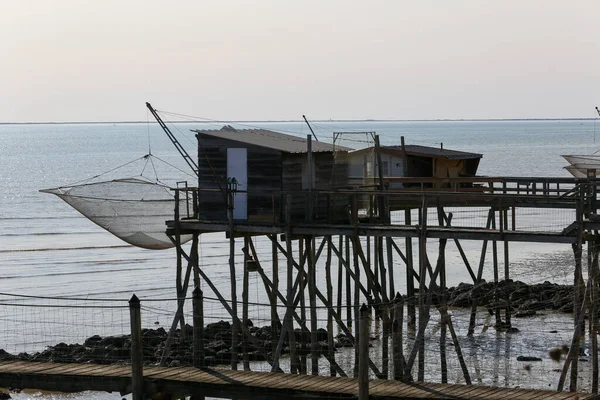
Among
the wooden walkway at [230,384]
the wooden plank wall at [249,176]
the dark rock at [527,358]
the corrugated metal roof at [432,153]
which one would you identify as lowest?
the dark rock at [527,358]

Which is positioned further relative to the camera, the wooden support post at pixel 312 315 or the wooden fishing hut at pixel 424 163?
the wooden fishing hut at pixel 424 163

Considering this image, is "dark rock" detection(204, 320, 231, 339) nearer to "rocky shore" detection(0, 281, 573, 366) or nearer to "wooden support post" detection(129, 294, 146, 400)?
"rocky shore" detection(0, 281, 573, 366)

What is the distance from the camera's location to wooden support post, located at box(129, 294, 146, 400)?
1695cm

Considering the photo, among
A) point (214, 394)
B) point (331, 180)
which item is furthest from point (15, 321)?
point (214, 394)

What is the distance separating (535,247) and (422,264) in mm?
32772

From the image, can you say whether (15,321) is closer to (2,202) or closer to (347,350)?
(347,350)

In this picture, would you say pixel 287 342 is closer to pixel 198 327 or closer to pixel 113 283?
pixel 198 327

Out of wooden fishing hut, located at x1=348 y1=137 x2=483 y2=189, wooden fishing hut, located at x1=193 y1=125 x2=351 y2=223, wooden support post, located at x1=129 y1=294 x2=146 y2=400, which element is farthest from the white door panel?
wooden support post, located at x1=129 y1=294 x2=146 y2=400

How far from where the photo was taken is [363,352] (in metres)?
16.0

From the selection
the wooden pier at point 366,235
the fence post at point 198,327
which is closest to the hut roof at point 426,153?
the wooden pier at point 366,235

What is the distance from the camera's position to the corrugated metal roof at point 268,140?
2681 centimetres

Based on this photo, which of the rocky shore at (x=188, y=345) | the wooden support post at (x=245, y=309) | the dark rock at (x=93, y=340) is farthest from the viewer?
the dark rock at (x=93, y=340)

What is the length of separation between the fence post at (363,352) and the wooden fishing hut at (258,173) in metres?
9.87

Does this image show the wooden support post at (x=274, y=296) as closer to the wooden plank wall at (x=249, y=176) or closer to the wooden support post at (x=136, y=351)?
the wooden plank wall at (x=249, y=176)
